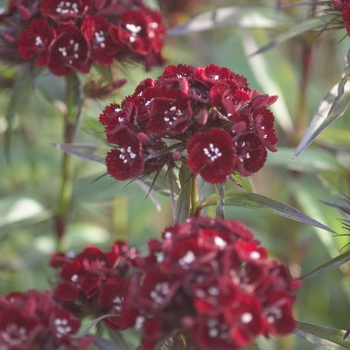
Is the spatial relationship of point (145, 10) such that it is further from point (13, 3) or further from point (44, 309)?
point (44, 309)

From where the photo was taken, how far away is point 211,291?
0.83m

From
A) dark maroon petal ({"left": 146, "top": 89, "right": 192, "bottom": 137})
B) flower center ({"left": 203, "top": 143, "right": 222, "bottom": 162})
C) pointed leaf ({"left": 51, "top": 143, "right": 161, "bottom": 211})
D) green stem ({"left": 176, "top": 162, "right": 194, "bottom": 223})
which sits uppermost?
dark maroon petal ({"left": 146, "top": 89, "right": 192, "bottom": 137})

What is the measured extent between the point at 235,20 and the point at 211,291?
1178 millimetres

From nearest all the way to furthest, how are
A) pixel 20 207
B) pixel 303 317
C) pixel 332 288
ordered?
pixel 20 207
pixel 303 317
pixel 332 288

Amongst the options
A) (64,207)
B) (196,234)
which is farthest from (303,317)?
(196,234)

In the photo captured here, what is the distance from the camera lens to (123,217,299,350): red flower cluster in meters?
0.82

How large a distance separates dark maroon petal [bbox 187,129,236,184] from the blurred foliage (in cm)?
38

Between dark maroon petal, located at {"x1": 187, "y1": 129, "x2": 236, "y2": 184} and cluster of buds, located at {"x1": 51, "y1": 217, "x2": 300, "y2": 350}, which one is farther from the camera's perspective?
dark maroon petal, located at {"x1": 187, "y1": 129, "x2": 236, "y2": 184}

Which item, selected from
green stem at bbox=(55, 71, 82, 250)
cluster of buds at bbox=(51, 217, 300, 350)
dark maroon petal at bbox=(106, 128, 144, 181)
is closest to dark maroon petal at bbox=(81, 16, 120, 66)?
green stem at bbox=(55, 71, 82, 250)

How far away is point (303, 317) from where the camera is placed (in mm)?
2234

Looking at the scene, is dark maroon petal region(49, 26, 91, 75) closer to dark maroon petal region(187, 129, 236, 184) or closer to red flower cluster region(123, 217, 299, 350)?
dark maroon petal region(187, 129, 236, 184)

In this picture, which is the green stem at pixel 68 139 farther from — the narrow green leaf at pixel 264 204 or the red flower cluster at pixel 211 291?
the red flower cluster at pixel 211 291

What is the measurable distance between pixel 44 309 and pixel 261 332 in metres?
0.36

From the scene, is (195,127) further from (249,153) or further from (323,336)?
(323,336)
